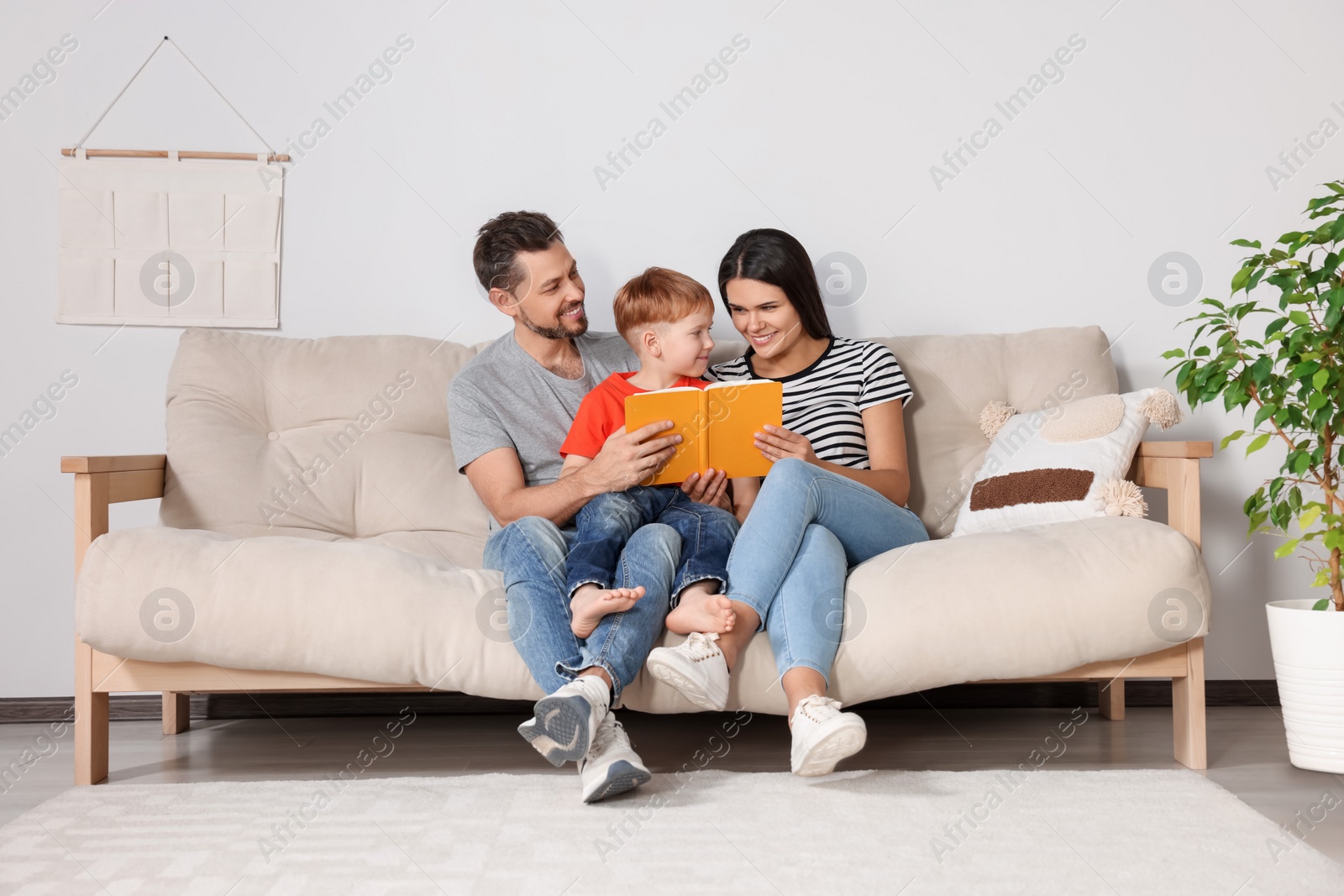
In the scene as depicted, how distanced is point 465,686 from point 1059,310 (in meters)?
1.82

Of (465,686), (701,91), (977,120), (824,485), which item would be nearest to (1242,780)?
(824,485)

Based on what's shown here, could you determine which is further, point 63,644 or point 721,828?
point 63,644

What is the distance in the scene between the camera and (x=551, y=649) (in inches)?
62.8

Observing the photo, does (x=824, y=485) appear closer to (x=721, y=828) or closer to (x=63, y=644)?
(x=721, y=828)

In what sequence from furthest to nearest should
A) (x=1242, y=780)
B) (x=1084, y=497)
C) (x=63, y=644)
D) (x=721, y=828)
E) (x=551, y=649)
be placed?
(x=63, y=644) → (x=1084, y=497) → (x=1242, y=780) → (x=551, y=649) → (x=721, y=828)

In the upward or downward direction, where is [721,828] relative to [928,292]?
downward

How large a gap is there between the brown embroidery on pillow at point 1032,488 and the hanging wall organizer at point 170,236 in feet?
5.96

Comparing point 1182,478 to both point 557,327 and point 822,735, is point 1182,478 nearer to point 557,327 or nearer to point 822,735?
point 822,735

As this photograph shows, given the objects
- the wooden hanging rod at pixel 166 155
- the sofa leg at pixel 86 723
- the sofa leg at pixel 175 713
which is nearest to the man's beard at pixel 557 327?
the wooden hanging rod at pixel 166 155

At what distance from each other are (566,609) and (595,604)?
99 millimetres

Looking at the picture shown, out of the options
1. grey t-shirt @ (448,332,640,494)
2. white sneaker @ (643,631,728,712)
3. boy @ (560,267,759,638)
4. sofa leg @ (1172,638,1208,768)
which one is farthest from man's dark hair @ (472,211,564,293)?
sofa leg @ (1172,638,1208,768)

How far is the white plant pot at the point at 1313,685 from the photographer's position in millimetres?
Result: 1743

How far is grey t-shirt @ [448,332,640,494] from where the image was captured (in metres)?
2.00

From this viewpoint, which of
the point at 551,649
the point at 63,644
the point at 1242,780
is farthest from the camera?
the point at 63,644
